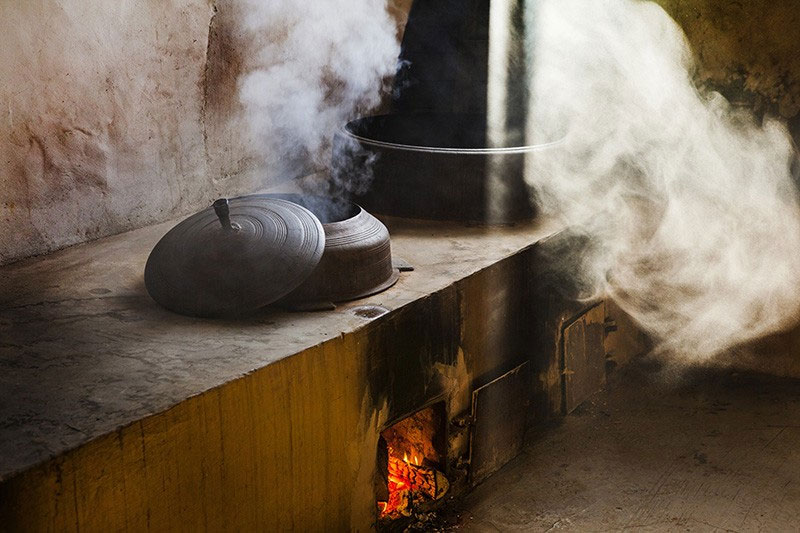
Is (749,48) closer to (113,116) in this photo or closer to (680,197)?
(680,197)

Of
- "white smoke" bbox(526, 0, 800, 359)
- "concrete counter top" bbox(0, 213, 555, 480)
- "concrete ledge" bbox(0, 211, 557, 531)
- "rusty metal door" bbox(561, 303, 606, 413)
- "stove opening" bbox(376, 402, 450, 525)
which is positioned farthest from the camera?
"white smoke" bbox(526, 0, 800, 359)

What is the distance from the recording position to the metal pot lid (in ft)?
14.3

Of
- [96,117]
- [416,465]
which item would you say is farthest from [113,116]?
[416,465]

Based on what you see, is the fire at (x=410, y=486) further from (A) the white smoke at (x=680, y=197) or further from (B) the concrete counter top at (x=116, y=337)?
(A) the white smoke at (x=680, y=197)

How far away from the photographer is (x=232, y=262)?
173 inches

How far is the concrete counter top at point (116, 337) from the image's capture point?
10.9ft

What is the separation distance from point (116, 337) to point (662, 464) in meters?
3.20

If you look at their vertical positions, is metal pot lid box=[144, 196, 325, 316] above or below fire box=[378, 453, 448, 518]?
above

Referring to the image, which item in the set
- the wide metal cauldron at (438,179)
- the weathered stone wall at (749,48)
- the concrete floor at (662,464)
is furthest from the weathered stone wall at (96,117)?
the weathered stone wall at (749,48)

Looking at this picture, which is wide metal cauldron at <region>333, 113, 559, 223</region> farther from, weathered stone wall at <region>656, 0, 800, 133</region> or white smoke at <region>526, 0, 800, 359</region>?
weathered stone wall at <region>656, 0, 800, 133</region>

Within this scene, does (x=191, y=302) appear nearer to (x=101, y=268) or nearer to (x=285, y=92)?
(x=101, y=268)

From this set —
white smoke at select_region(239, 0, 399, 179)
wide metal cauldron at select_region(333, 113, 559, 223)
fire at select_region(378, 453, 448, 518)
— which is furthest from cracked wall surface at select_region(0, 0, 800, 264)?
fire at select_region(378, 453, 448, 518)

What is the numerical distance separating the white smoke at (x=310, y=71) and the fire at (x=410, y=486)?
241 cm

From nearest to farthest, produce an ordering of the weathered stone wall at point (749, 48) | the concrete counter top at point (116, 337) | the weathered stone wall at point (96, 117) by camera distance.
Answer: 1. the concrete counter top at point (116, 337)
2. the weathered stone wall at point (96, 117)
3. the weathered stone wall at point (749, 48)
